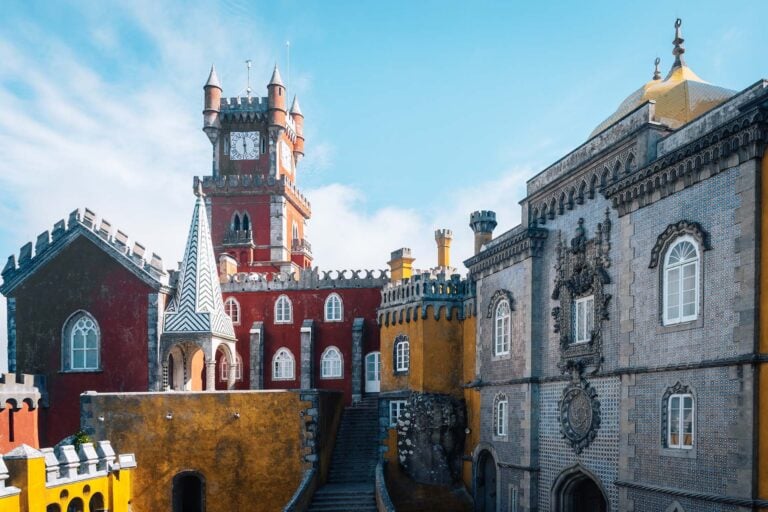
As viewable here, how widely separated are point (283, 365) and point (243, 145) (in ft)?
49.7

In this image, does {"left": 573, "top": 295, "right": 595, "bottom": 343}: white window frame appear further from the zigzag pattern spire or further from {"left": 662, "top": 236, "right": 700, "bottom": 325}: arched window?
the zigzag pattern spire

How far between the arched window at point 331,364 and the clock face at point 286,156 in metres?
14.3

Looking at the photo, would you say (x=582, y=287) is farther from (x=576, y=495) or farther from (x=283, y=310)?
(x=283, y=310)

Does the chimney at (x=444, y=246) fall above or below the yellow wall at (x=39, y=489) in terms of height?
above

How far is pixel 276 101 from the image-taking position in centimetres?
4259

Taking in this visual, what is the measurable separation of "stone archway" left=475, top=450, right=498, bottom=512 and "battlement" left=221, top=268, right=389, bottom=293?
37.3ft

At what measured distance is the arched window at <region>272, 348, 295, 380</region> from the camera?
3375 centimetres

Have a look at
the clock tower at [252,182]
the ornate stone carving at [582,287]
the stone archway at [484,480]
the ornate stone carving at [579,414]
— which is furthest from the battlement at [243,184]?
the ornate stone carving at [579,414]

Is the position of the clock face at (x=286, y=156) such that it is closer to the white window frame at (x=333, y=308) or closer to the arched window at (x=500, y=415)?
the white window frame at (x=333, y=308)

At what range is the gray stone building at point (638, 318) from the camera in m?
13.1

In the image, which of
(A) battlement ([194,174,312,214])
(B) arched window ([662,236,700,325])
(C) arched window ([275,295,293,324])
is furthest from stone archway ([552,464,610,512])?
(A) battlement ([194,174,312,214])

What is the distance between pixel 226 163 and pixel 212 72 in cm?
565

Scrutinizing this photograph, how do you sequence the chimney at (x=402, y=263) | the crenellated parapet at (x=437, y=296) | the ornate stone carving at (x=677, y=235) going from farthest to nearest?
the chimney at (x=402, y=263)
the crenellated parapet at (x=437, y=296)
the ornate stone carving at (x=677, y=235)

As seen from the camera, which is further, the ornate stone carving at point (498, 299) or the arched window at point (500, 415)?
the arched window at point (500, 415)
